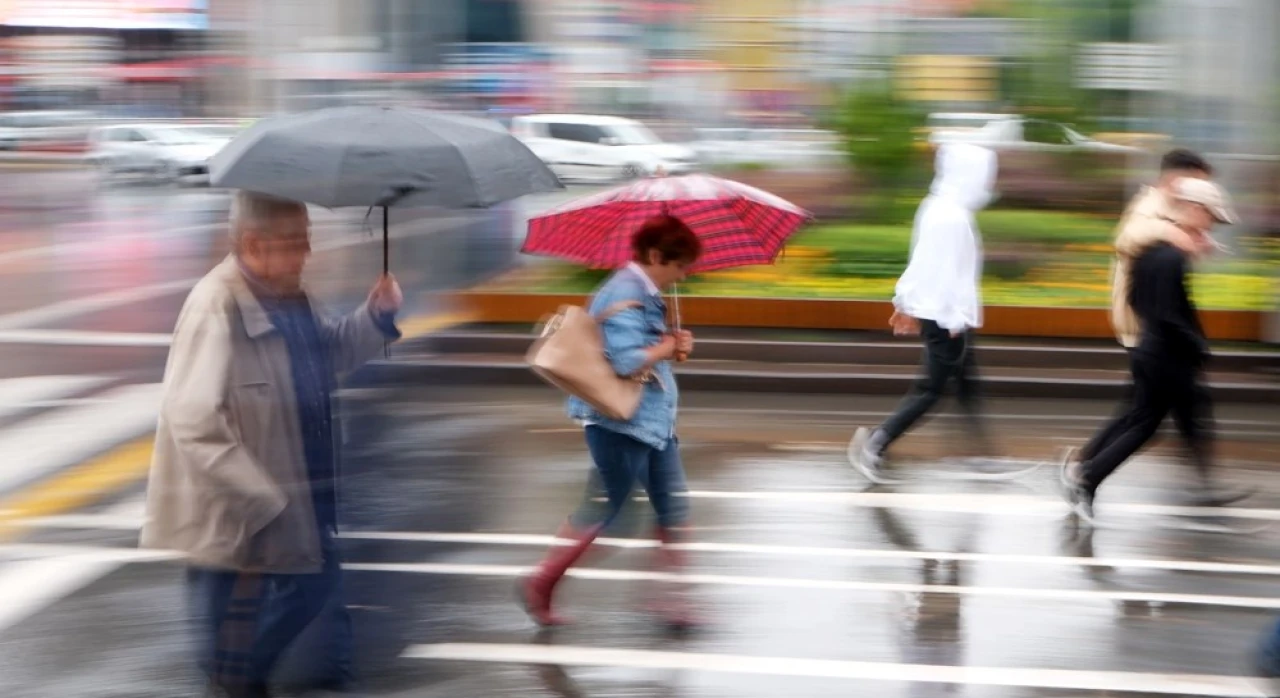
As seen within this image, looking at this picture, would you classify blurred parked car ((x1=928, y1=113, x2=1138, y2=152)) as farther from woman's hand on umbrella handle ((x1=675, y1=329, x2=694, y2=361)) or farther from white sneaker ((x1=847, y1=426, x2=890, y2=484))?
woman's hand on umbrella handle ((x1=675, y1=329, x2=694, y2=361))

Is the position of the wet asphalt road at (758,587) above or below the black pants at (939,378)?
below

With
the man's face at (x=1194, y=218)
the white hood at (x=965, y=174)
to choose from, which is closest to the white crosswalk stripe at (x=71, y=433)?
the white hood at (x=965, y=174)

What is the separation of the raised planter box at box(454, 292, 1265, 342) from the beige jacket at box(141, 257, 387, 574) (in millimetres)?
7324

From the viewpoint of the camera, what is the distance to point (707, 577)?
20.4ft

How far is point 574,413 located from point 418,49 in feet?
30.4

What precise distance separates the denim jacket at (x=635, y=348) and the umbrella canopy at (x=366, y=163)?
582 mm

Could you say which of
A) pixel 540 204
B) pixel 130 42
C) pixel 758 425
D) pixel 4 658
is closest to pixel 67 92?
pixel 130 42

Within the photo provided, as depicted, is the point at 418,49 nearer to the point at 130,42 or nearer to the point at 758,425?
the point at 758,425

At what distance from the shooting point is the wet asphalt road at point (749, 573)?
16.9ft

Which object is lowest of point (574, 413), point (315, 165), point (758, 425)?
point (758, 425)

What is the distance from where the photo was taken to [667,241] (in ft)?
16.9

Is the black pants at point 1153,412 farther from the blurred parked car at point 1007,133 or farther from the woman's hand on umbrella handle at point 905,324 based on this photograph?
the blurred parked car at point 1007,133

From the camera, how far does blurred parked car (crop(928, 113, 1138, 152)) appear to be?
44.7 feet

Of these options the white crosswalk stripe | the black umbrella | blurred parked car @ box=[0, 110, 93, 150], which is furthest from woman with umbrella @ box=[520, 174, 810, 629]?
blurred parked car @ box=[0, 110, 93, 150]
